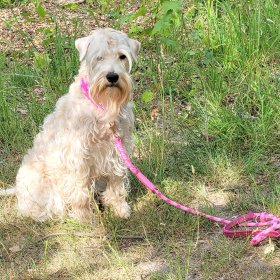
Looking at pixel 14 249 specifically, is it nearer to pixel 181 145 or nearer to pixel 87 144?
pixel 87 144

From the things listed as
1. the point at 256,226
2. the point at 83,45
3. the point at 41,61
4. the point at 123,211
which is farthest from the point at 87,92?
the point at 41,61

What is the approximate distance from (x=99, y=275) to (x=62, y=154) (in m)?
1.01

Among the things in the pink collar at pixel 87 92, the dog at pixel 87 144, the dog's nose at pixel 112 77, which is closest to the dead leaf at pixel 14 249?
the dog at pixel 87 144

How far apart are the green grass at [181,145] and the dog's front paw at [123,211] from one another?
71 millimetres

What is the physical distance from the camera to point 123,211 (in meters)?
4.36

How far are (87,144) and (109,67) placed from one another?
63 centimetres

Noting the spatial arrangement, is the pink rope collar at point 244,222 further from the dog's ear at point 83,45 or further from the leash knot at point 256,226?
the dog's ear at point 83,45

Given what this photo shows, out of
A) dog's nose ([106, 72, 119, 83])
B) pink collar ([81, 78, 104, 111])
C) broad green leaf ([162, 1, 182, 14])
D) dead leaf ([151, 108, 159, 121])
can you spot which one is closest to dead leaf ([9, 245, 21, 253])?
pink collar ([81, 78, 104, 111])

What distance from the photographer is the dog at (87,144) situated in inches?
153

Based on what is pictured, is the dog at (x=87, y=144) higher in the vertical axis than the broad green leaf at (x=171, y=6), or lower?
lower

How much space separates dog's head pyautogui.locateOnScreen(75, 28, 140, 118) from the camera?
12.4 ft

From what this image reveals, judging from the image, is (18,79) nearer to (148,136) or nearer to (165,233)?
(148,136)

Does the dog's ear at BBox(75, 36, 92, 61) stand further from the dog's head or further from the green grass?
the green grass

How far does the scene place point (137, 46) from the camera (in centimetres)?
414
